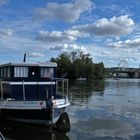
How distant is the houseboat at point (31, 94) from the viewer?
20.8 m

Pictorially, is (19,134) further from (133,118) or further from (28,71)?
(133,118)

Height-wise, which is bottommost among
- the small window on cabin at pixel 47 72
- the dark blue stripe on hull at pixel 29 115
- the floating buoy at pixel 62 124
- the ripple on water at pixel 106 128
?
the ripple on water at pixel 106 128

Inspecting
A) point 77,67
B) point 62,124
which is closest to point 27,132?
point 62,124

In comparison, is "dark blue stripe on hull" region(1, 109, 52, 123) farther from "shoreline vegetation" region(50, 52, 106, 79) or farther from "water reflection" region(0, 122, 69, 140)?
"shoreline vegetation" region(50, 52, 106, 79)

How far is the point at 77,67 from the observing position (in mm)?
150750

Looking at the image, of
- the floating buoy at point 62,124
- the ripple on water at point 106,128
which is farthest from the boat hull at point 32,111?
the ripple on water at point 106,128

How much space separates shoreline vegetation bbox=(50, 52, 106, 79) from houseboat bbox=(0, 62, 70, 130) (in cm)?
11935

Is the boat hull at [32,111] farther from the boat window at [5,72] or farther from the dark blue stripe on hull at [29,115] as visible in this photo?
the boat window at [5,72]

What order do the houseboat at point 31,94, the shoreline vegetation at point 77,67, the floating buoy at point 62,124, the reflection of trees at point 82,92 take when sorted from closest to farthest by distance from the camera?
the floating buoy at point 62,124
the houseboat at point 31,94
the reflection of trees at point 82,92
the shoreline vegetation at point 77,67

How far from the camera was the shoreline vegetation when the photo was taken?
149 meters

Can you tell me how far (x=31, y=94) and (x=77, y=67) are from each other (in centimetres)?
12786

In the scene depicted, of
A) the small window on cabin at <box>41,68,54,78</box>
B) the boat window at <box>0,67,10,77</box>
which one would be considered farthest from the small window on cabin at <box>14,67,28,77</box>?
the small window on cabin at <box>41,68,54,78</box>

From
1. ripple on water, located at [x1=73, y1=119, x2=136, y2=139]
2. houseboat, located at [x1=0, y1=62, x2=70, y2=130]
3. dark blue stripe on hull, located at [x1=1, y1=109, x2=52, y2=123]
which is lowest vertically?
ripple on water, located at [x1=73, y1=119, x2=136, y2=139]

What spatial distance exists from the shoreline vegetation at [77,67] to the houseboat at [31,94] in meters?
119
